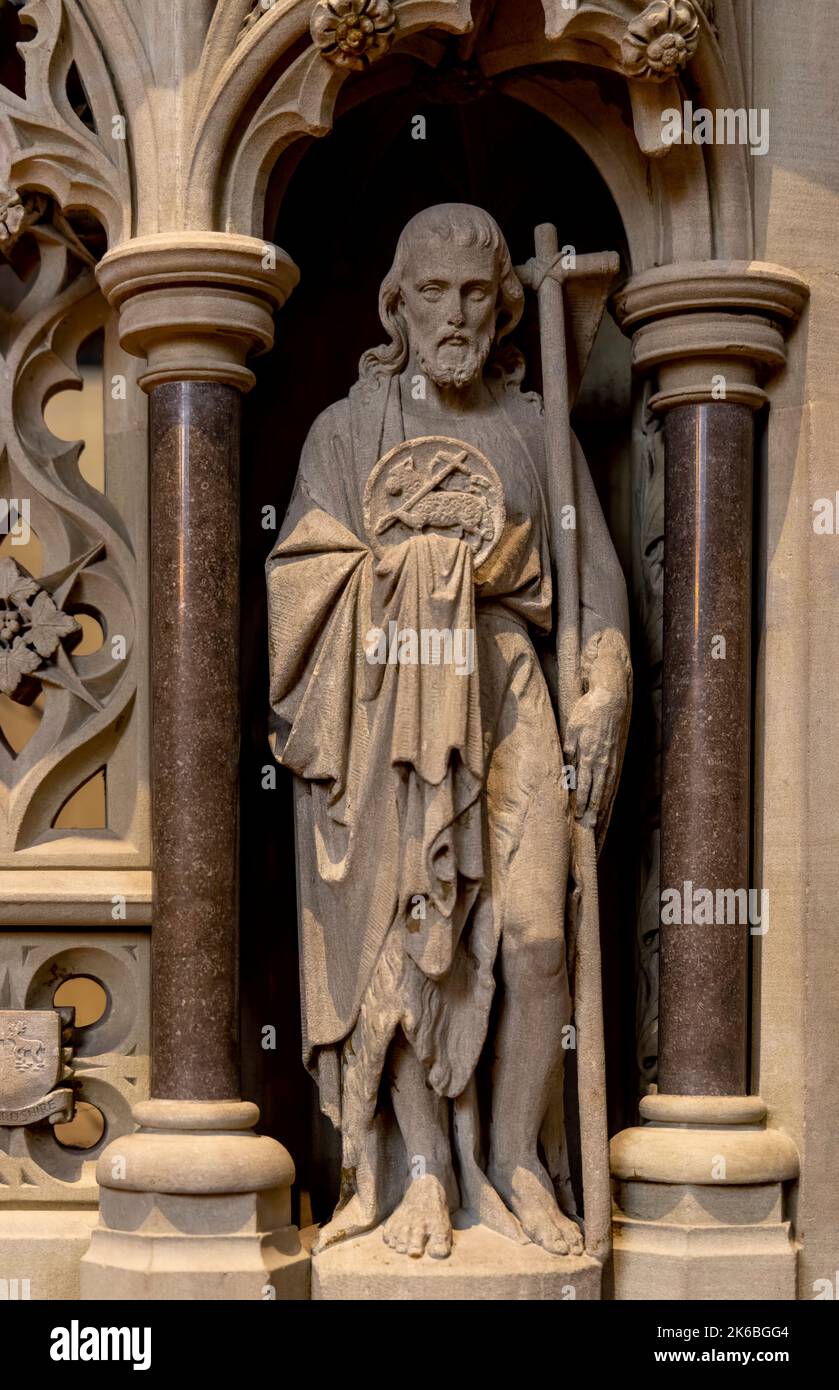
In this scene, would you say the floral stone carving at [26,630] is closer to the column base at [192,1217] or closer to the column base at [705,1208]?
the column base at [192,1217]

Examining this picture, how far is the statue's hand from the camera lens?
5.32 m

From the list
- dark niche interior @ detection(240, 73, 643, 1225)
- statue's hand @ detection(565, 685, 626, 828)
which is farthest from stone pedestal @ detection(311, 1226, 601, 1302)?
statue's hand @ detection(565, 685, 626, 828)

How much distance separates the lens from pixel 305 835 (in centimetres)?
539

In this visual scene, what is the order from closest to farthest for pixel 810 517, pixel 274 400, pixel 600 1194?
pixel 600 1194 < pixel 810 517 < pixel 274 400

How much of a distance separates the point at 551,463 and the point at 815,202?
885 millimetres

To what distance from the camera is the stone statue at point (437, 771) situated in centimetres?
513

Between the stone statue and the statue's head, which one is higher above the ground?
the statue's head

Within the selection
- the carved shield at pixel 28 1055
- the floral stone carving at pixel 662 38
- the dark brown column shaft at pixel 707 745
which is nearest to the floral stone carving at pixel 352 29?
the floral stone carving at pixel 662 38

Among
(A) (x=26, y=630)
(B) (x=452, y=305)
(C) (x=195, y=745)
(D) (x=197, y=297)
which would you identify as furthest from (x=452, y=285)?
(A) (x=26, y=630)

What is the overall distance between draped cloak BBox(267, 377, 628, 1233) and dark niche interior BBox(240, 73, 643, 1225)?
1.17ft

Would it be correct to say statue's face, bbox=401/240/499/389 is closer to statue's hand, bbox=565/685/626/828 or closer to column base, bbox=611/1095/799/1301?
statue's hand, bbox=565/685/626/828

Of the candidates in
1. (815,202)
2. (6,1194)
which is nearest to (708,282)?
(815,202)

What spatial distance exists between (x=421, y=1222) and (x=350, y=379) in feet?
7.00
